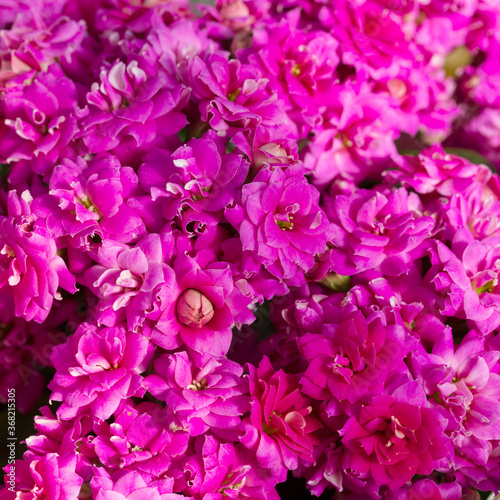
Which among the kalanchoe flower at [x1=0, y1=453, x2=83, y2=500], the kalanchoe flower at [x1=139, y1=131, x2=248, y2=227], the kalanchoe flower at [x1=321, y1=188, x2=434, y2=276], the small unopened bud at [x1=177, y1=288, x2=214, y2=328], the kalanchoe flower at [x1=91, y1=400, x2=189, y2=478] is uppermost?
the kalanchoe flower at [x1=139, y1=131, x2=248, y2=227]

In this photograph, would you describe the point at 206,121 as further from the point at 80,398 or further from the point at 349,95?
the point at 80,398

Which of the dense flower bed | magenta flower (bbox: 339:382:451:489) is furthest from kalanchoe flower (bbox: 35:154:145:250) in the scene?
magenta flower (bbox: 339:382:451:489)

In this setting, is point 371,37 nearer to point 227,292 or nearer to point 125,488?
point 227,292

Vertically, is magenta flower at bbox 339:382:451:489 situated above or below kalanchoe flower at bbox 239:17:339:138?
below

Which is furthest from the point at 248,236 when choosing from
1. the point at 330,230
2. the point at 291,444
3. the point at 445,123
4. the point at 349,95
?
the point at 445,123

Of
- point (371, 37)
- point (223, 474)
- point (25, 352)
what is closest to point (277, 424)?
point (223, 474)

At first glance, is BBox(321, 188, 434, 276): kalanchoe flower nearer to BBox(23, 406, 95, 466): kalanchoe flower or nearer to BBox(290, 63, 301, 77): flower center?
BBox(290, 63, 301, 77): flower center

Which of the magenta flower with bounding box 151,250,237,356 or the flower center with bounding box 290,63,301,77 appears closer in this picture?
the magenta flower with bounding box 151,250,237,356

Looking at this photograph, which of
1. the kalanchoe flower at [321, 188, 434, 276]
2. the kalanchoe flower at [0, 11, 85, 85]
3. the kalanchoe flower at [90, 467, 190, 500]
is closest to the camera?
the kalanchoe flower at [90, 467, 190, 500]
